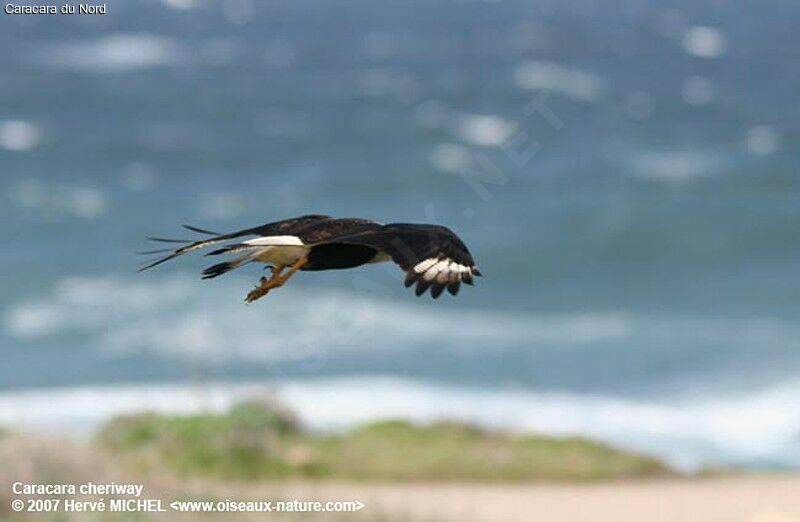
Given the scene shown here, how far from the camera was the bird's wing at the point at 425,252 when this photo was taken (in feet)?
8.14

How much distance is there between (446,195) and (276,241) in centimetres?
2592

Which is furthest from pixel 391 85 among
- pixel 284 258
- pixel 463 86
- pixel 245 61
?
pixel 284 258

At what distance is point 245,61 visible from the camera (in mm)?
43031

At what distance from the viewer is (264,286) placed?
2469 millimetres

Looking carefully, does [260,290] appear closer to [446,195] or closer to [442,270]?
[442,270]

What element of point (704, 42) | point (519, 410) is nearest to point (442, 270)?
point (519, 410)

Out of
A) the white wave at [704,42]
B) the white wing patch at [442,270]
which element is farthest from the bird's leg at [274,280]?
the white wave at [704,42]

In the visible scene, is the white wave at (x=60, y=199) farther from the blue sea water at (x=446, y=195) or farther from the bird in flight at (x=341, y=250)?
the bird in flight at (x=341, y=250)

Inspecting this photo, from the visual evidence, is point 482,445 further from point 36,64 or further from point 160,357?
point 36,64

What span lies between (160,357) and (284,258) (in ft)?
58.2

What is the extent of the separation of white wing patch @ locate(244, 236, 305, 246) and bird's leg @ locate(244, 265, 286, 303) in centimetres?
4

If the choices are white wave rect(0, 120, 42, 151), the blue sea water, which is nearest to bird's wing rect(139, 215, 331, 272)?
the blue sea water

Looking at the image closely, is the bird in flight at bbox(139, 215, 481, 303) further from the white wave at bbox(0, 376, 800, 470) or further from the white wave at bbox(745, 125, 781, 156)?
the white wave at bbox(745, 125, 781, 156)

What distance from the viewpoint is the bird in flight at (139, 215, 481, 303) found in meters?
2.47
